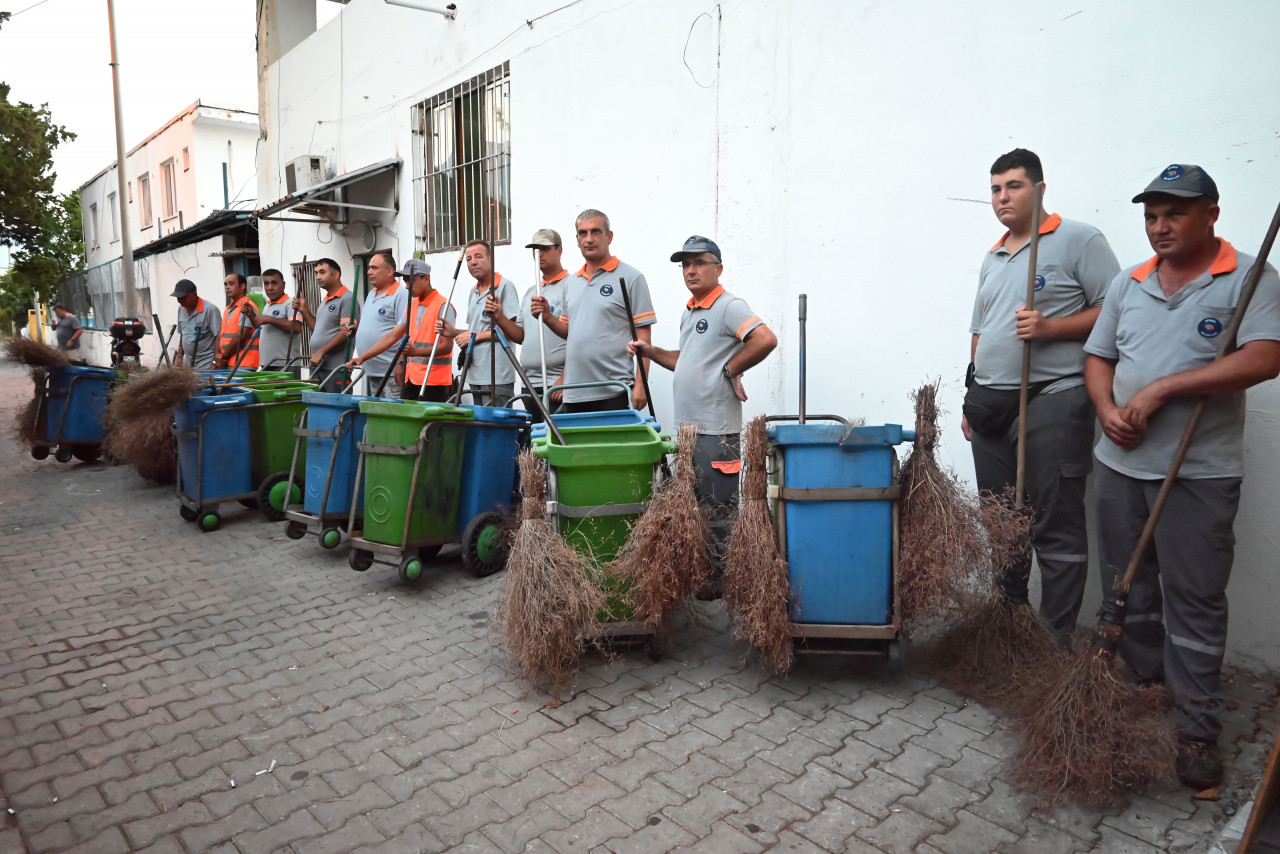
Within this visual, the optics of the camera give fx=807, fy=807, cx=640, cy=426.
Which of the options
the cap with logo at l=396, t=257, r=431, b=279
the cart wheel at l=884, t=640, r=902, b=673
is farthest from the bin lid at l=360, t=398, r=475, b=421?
the cart wheel at l=884, t=640, r=902, b=673

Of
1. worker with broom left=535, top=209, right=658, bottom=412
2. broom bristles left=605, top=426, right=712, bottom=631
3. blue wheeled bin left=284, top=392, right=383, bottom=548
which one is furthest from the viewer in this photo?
blue wheeled bin left=284, top=392, right=383, bottom=548

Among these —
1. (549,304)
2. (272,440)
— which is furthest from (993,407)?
(272,440)

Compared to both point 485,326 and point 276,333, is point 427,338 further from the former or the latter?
point 276,333

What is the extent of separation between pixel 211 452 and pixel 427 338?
1.84 m

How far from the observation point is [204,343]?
8734 mm

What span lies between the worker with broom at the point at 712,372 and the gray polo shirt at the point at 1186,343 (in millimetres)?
1566

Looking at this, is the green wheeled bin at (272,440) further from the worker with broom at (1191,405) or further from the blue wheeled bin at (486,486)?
the worker with broom at (1191,405)

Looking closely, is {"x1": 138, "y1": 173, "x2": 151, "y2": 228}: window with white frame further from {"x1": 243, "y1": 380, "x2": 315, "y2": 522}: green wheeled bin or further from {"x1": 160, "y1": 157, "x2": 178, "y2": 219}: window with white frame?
{"x1": 243, "y1": 380, "x2": 315, "y2": 522}: green wheeled bin

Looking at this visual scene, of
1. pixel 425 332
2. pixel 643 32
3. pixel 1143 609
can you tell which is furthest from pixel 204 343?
pixel 1143 609

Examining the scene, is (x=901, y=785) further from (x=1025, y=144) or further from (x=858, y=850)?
(x=1025, y=144)

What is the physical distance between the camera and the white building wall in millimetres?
3379

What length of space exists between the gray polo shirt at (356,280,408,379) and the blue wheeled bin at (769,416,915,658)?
→ 3946 millimetres

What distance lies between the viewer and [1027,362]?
3.20 meters

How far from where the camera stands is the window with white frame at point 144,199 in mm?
23656
